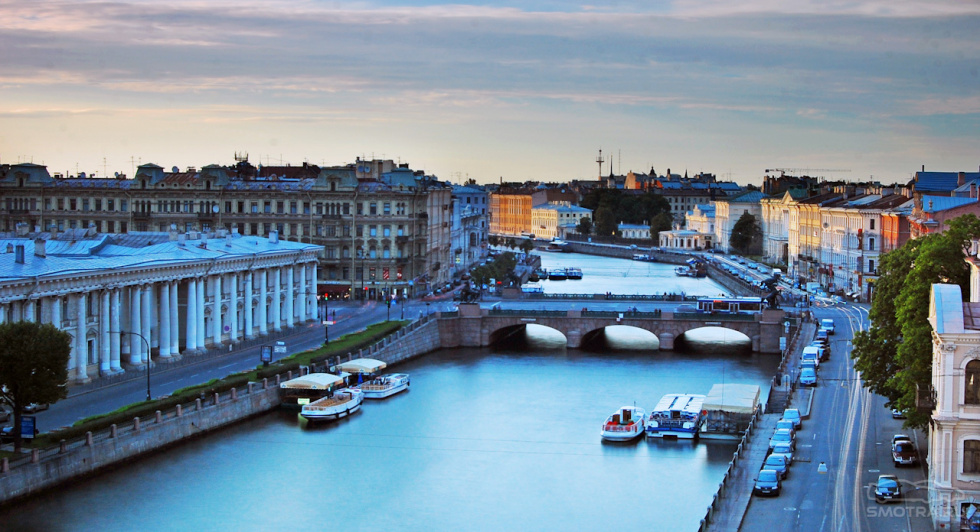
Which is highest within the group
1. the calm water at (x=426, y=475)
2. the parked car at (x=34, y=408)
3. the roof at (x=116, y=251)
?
the roof at (x=116, y=251)

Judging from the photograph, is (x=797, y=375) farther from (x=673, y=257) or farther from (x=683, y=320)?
(x=673, y=257)

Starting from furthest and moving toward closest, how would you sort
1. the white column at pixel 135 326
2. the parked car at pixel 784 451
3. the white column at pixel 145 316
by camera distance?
the white column at pixel 145 316
the white column at pixel 135 326
the parked car at pixel 784 451

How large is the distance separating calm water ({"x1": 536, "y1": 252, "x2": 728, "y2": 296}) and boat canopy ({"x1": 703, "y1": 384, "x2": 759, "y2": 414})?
199 ft

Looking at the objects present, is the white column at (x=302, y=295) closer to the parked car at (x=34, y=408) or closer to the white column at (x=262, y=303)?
the white column at (x=262, y=303)

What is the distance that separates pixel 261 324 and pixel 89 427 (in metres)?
29.1

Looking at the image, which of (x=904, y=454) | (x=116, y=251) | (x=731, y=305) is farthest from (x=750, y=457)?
(x=731, y=305)

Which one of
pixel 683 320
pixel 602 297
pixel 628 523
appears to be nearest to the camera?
pixel 628 523

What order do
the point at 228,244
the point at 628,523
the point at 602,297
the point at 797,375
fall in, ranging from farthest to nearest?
the point at 602,297, the point at 228,244, the point at 797,375, the point at 628,523

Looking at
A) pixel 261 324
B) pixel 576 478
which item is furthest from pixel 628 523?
pixel 261 324

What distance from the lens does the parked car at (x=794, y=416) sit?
46281 millimetres

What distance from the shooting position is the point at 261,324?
71.9 m

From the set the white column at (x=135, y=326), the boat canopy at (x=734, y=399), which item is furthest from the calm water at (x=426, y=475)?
the white column at (x=135, y=326)

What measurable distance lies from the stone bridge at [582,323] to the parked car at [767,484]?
39692 mm

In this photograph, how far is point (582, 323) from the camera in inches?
3078
